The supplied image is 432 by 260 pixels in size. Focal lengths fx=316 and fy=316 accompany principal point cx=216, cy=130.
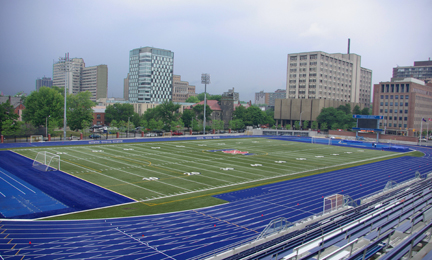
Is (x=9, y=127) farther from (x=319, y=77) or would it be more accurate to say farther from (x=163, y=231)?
(x=319, y=77)

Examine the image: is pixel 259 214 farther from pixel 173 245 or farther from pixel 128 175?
pixel 128 175

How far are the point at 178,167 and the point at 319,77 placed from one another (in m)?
99.7

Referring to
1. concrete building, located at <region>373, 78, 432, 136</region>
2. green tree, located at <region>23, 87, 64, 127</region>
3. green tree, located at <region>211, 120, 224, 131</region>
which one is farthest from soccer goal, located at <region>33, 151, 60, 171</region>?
concrete building, located at <region>373, 78, 432, 136</region>

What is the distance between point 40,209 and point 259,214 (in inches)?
545

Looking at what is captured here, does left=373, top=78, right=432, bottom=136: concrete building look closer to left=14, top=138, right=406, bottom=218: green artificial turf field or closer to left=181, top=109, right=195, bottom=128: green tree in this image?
left=14, top=138, right=406, bottom=218: green artificial turf field

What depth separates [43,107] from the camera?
71250 mm

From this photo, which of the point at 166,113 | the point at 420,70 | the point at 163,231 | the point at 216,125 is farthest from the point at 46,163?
the point at 420,70

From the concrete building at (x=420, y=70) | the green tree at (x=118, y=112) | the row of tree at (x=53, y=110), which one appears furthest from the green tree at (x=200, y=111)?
the concrete building at (x=420, y=70)

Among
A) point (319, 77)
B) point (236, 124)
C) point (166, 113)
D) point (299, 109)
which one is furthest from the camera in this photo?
point (319, 77)

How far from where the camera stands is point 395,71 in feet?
656

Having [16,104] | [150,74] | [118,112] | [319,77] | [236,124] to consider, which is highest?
[150,74]

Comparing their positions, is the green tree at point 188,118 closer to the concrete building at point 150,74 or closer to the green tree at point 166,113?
the green tree at point 166,113

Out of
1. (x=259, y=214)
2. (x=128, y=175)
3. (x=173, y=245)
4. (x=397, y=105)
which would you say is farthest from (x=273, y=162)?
(x=397, y=105)

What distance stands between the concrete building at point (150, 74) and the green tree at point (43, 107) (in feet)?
269
